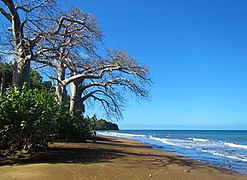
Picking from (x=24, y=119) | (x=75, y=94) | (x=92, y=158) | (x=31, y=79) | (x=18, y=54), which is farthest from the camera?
(x=31, y=79)

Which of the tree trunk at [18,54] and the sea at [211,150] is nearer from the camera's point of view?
the tree trunk at [18,54]

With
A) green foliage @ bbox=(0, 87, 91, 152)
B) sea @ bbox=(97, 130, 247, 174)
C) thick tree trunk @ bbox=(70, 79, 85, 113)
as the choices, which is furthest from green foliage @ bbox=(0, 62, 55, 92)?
green foliage @ bbox=(0, 87, 91, 152)

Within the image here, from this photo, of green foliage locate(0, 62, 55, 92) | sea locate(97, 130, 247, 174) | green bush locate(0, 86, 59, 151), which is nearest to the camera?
green bush locate(0, 86, 59, 151)

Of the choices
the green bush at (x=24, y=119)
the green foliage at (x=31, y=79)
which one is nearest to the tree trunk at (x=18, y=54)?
the green bush at (x=24, y=119)

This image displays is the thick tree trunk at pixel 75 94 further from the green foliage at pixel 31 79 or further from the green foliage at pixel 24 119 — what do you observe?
the green foliage at pixel 24 119

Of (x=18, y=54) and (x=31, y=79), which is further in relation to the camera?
(x=31, y=79)

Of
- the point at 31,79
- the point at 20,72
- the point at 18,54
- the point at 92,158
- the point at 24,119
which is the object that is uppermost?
the point at 31,79

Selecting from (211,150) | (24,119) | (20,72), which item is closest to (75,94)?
(20,72)

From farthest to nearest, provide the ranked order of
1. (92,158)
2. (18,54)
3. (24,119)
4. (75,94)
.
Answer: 1. (75,94)
2. (18,54)
3. (92,158)
4. (24,119)

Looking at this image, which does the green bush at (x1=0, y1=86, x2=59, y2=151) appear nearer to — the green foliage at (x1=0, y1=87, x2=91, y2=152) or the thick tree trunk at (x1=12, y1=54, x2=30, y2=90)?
the green foliage at (x1=0, y1=87, x2=91, y2=152)

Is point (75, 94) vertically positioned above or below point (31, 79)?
below

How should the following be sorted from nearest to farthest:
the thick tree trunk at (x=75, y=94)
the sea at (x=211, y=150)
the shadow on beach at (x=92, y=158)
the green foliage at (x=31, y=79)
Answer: the shadow on beach at (x=92, y=158)
the sea at (x=211, y=150)
the thick tree trunk at (x=75, y=94)
the green foliage at (x=31, y=79)

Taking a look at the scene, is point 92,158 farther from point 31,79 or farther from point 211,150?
point 31,79

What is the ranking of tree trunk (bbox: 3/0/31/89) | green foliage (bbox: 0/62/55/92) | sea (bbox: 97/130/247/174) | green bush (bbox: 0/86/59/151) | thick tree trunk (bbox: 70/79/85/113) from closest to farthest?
green bush (bbox: 0/86/59/151) < tree trunk (bbox: 3/0/31/89) < sea (bbox: 97/130/247/174) < thick tree trunk (bbox: 70/79/85/113) < green foliage (bbox: 0/62/55/92)
